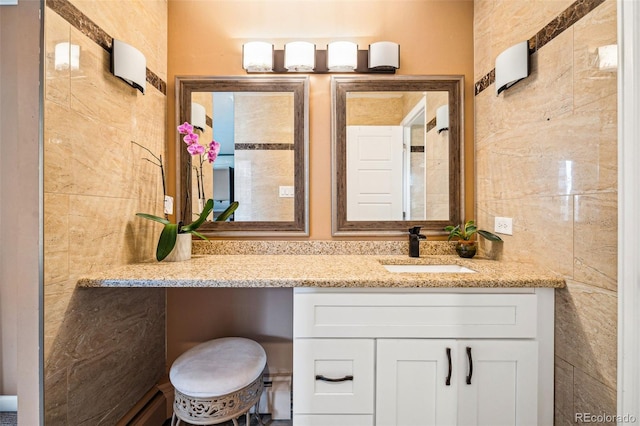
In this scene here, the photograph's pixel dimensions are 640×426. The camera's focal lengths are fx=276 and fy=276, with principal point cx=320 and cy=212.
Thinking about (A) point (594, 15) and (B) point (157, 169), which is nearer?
(A) point (594, 15)

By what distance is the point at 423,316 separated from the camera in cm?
104

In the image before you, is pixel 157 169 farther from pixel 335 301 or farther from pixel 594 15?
pixel 594 15

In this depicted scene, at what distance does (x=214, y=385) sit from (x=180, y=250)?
65cm

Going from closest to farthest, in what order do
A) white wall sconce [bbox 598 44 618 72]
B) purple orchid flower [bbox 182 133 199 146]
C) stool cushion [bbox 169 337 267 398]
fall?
1. white wall sconce [bbox 598 44 618 72]
2. stool cushion [bbox 169 337 267 398]
3. purple orchid flower [bbox 182 133 199 146]

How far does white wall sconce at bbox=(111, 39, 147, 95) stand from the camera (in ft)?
3.87

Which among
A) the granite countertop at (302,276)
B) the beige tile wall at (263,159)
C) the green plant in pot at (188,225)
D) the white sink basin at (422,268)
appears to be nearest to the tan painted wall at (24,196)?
the granite countertop at (302,276)

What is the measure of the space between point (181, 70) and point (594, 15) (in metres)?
1.87

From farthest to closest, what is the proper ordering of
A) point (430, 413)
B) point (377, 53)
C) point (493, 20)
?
point (377, 53) → point (493, 20) → point (430, 413)

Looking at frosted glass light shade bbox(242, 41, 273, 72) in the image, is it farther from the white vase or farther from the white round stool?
the white round stool

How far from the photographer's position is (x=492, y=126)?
146 centimetres

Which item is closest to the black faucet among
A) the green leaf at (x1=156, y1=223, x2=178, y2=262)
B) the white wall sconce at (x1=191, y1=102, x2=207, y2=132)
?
the green leaf at (x1=156, y1=223, x2=178, y2=262)

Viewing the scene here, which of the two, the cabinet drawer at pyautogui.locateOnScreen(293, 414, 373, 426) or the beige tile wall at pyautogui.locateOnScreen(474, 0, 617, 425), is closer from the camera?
the beige tile wall at pyautogui.locateOnScreen(474, 0, 617, 425)

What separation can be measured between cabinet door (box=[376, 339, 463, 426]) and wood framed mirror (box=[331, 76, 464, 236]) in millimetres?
715

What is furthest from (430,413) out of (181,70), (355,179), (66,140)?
(181,70)
